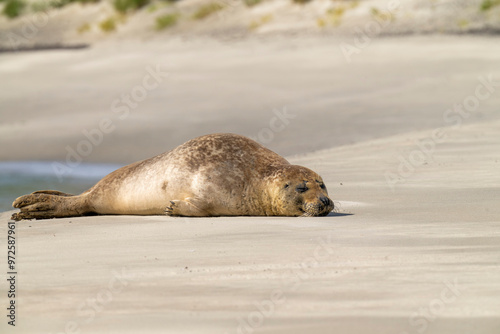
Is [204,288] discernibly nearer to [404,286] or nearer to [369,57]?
[404,286]

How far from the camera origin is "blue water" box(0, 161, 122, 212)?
9.31 metres

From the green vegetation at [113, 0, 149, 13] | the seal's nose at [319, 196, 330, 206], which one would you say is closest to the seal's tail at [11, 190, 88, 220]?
the seal's nose at [319, 196, 330, 206]

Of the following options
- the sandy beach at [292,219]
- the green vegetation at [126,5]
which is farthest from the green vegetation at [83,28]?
the sandy beach at [292,219]

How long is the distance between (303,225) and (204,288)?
159cm

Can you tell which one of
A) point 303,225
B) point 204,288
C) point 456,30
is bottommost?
point 456,30

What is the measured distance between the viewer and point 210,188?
6121 mm

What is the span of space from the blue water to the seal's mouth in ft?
11.8

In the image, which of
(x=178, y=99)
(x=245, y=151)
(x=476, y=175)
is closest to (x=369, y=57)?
(x=178, y=99)

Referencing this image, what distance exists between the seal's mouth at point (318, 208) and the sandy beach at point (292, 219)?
70 millimetres

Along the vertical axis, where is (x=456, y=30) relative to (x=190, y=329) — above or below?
below

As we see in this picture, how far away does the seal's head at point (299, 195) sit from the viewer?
19.3ft

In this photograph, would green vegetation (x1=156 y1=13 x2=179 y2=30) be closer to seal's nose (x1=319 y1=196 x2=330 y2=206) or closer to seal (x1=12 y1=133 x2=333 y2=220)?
seal (x1=12 y1=133 x2=333 y2=220)

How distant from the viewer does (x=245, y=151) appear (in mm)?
6344

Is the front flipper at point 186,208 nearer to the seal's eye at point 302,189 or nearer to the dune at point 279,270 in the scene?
the dune at point 279,270
